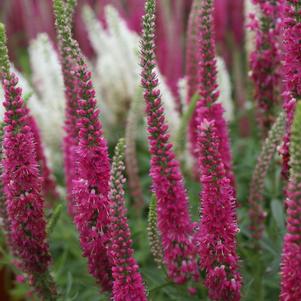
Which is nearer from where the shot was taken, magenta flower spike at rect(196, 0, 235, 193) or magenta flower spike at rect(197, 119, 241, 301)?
magenta flower spike at rect(197, 119, 241, 301)

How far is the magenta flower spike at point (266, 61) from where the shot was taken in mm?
1851

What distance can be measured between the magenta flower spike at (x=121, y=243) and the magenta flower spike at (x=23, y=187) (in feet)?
0.79

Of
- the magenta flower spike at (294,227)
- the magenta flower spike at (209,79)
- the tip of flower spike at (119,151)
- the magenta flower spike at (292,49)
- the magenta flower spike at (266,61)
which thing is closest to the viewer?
the magenta flower spike at (294,227)

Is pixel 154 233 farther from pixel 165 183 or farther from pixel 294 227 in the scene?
pixel 294 227

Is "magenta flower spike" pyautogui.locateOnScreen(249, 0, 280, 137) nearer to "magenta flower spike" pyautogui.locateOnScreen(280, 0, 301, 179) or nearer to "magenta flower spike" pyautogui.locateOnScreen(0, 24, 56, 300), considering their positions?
"magenta flower spike" pyautogui.locateOnScreen(280, 0, 301, 179)

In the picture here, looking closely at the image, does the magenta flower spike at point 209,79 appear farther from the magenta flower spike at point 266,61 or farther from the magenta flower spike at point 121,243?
the magenta flower spike at point 121,243

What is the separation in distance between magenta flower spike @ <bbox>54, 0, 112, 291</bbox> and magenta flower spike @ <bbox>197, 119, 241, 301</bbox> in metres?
0.22

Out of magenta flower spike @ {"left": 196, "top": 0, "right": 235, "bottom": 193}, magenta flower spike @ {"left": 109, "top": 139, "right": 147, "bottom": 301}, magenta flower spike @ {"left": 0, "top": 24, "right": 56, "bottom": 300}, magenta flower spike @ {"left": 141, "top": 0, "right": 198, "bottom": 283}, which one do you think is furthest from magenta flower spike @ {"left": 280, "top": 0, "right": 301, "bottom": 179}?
Result: magenta flower spike @ {"left": 0, "top": 24, "right": 56, "bottom": 300}

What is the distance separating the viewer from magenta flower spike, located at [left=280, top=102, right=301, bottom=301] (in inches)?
→ 40.9

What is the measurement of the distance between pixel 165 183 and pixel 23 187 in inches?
12.8

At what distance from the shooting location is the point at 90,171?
1349 millimetres

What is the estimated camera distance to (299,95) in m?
1.44

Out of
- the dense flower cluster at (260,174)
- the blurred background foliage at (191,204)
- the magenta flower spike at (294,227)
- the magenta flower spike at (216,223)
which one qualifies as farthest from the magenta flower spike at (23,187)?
the dense flower cluster at (260,174)

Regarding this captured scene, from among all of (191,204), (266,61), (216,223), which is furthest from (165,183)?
(191,204)
